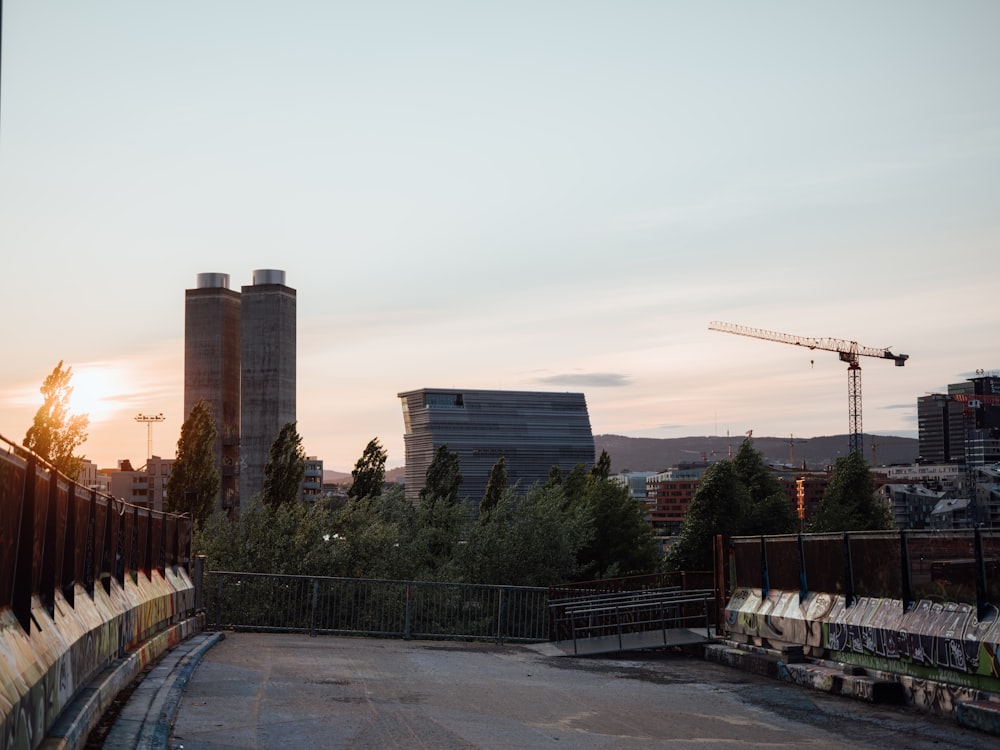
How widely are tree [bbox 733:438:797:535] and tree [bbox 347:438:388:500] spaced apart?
25.8m

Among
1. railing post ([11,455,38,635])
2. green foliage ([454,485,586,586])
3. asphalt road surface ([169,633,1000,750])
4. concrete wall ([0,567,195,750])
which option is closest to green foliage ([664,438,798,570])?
green foliage ([454,485,586,586])

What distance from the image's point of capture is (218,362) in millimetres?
102938

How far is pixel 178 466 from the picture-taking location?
80.1 m

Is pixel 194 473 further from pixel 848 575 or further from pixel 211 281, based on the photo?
pixel 848 575

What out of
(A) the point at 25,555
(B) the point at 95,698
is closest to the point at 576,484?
(B) the point at 95,698

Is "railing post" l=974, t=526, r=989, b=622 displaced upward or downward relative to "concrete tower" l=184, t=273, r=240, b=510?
downward

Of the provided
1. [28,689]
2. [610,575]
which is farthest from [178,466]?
[28,689]

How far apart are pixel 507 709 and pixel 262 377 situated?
89.4 metres

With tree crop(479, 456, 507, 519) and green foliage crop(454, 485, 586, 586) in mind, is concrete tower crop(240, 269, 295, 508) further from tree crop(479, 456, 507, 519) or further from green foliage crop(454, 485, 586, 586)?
green foliage crop(454, 485, 586, 586)

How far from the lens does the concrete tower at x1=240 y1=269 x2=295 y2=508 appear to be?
10000cm

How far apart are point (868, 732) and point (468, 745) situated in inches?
181

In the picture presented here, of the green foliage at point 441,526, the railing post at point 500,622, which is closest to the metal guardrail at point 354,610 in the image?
the railing post at point 500,622

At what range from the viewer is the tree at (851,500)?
240ft

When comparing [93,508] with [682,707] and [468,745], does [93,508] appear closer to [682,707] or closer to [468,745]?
[468,745]
